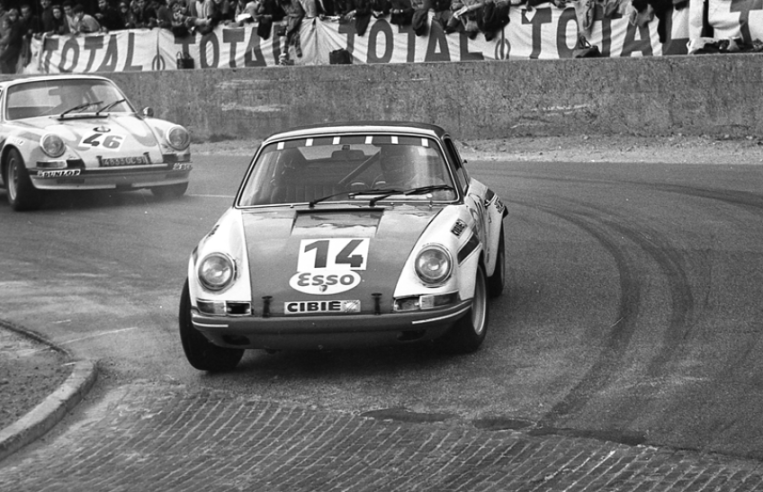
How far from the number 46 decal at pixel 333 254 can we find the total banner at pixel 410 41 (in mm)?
11758

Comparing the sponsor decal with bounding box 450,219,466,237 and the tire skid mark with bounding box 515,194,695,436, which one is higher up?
the sponsor decal with bounding box 450,219,466,237

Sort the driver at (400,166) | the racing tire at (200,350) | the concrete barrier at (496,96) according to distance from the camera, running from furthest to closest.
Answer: the concrete barrier at (496,96) → the driver at (400,166) → the racing tire at (200,350)

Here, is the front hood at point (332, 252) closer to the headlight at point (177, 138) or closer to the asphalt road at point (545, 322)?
the asphalt road at point (545, 322)

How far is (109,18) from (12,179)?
43.9ft

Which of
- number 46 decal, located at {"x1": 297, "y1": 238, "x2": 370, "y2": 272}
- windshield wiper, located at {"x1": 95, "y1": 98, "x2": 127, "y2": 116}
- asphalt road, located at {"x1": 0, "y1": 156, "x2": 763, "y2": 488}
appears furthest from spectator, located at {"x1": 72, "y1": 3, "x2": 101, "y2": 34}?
number 46 decal, located at {"x1": 297, "y1": 238, "x2": 370, "y2": 272}

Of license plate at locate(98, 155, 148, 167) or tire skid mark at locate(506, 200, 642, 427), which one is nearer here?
tire skid mark at locate(506, 200, 642, 427)

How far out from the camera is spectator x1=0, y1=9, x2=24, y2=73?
1043 inches

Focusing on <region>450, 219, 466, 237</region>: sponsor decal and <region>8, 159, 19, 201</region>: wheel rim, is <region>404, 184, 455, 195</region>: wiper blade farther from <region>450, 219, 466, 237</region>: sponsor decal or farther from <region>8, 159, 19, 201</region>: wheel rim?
<region>8, 159, 19, 201</region>: wheel rim

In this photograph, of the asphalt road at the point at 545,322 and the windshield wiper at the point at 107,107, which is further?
the windshield wiper at the point at 107,107

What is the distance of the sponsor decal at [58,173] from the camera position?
12.8 meters

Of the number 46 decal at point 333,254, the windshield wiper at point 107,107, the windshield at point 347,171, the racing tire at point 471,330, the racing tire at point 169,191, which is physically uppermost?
the windshield at point 347,171

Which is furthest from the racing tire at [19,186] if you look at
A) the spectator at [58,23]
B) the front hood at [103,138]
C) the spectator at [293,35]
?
the spectator at [58,23]

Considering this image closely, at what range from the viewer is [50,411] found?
571 centimetres

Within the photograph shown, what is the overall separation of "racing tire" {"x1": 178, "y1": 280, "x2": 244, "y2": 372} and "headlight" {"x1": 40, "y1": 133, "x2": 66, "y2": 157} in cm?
676
